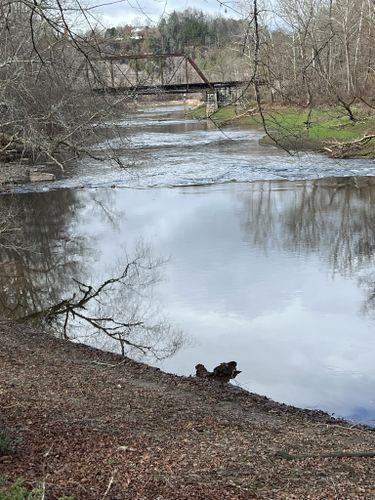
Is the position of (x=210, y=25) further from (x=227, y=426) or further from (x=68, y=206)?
(x=68, y=206)

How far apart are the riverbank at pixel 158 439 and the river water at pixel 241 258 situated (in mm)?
1265

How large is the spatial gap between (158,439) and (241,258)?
31.3 feet

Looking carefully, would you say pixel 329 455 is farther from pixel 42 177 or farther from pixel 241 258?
pixel 42 177

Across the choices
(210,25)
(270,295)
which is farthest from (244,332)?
(210,25)

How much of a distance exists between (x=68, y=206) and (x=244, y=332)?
1416cm

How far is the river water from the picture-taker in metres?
9.92

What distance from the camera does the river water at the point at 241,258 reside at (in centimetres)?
992

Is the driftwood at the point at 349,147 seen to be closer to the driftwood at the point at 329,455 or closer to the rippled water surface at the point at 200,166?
the rippled water surface at the point at 200,166

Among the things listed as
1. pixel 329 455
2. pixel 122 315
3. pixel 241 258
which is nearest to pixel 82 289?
pixel 122 315

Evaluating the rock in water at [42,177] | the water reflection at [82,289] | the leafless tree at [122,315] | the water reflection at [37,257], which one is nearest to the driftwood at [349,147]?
the rock in water at [42,177]

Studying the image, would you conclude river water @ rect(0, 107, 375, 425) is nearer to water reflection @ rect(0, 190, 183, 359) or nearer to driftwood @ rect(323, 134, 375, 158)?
water reflection @ rect(0, 190, 183, 359)

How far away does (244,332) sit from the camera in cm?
1098

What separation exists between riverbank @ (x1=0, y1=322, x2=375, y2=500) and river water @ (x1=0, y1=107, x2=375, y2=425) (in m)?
1.26

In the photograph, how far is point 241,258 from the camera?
1537cm
